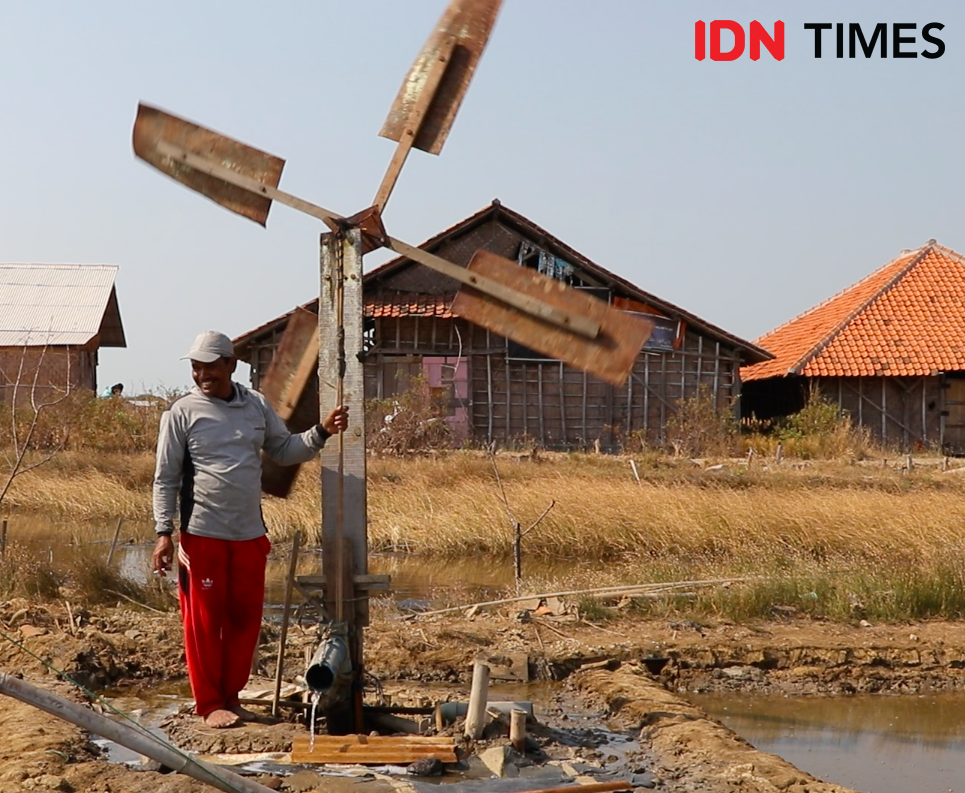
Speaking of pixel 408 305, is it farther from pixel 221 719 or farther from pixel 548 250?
pixel 221 719

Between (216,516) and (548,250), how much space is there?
64.4 ft

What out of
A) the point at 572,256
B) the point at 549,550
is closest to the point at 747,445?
the point at 572,256

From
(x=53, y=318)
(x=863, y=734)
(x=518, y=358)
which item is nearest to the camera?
(x=863, y=734)

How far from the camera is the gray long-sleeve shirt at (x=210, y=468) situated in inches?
231

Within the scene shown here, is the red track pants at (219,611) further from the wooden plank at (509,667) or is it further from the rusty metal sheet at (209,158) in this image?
the wooden plank at (509,667)

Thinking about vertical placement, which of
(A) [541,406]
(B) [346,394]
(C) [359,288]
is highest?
(C) [359,288]

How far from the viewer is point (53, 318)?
105 ft

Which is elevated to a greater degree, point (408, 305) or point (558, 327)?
point (408, 305)

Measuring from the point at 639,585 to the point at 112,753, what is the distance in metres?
5.33

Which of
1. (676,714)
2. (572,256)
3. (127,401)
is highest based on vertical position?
(572,256)

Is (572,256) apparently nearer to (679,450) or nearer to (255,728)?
(679,450)

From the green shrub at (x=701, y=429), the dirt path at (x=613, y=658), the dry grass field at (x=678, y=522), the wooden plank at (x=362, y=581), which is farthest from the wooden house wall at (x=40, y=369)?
the wooden plank at (x=362, y=581)

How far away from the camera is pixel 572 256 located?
24.8m

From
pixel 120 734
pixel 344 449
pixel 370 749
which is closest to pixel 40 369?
pixel 344 449
